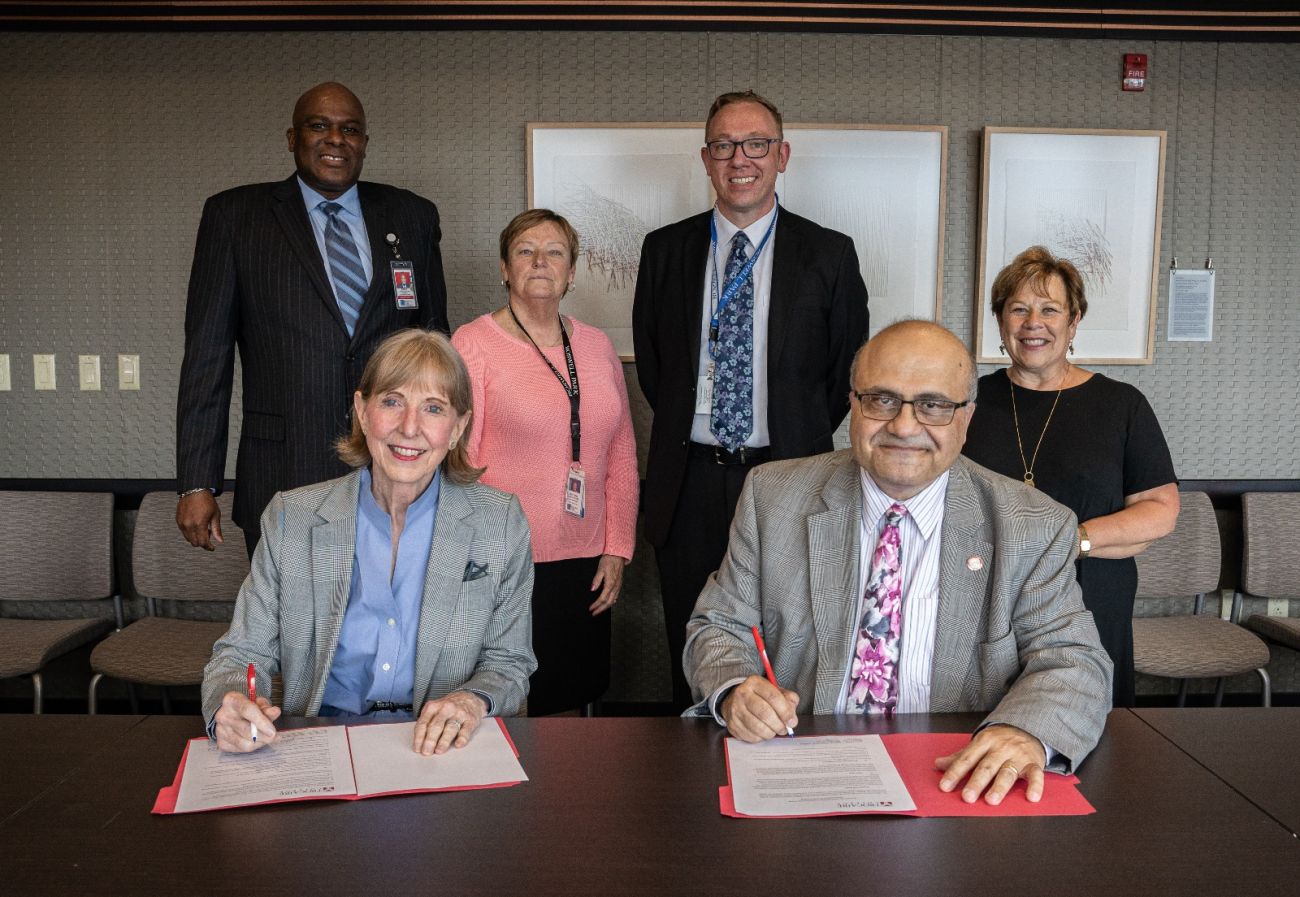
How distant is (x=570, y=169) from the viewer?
3.88 meters

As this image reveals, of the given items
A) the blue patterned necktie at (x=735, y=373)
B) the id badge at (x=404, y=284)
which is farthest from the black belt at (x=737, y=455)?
the id badge at (x=404, y=284)

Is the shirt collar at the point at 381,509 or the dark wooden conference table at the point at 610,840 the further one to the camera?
the shirt collar at the point at 381,509

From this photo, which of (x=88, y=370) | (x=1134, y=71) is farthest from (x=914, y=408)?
(x=88, y=370)

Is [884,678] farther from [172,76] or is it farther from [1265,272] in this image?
[172,76]

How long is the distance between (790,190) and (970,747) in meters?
2.79

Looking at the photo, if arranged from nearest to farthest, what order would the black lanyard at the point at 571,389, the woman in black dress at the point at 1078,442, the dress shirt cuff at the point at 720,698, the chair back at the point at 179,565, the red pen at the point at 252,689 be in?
the red pen at the point at 252,689
the dress shirt cuff at the point at 720,698
the woman in black dress at the point at 1078,442
the black lanyard at the point at 571,389
the chair back at the point at 179,565

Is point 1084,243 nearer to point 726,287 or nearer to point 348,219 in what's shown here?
point 726,287

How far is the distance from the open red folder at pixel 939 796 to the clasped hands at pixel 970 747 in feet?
0.04

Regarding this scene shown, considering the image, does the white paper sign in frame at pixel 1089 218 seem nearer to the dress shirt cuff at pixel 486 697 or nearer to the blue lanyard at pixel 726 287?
the blue lanyard at pixel 726 287

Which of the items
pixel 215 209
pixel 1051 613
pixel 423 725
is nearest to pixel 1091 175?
pixel 1051 613

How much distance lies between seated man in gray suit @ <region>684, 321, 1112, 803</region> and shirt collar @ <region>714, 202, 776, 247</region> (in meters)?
1.17

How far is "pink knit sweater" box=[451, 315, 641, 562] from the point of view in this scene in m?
2.92

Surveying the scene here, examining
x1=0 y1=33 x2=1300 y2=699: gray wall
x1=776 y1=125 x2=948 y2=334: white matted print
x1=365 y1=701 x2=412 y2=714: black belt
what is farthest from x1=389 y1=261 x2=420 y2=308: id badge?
x1=776 y1=125 x2=948 y2=334: white matted print

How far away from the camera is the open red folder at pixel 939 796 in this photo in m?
1.36
